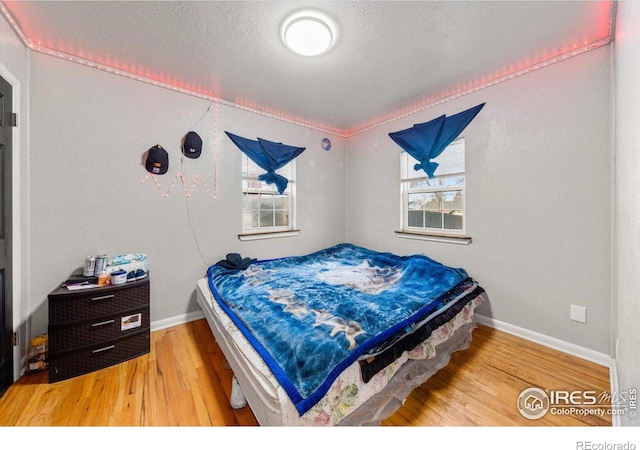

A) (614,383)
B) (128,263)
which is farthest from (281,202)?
(614,383)

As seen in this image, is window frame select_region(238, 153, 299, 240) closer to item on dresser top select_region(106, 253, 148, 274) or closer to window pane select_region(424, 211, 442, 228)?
item on dresser top select_region(106, 253, 148, 274)

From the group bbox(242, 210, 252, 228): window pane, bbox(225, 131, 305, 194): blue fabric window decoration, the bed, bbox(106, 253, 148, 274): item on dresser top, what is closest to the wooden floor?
the bed

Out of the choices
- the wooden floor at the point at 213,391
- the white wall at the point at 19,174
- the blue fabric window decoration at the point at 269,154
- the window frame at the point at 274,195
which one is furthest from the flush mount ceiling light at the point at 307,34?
the wooden floor at the point at 213,391

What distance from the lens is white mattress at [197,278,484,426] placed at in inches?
38.5

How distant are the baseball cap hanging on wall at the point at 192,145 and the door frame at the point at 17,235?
3.42 feet

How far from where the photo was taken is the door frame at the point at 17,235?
5.22ft

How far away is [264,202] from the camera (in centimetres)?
309

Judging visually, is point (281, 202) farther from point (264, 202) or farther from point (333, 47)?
point (333, 47)

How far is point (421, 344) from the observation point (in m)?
1.50

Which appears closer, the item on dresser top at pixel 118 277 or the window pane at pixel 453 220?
the item on dresser top at pixel 118 277

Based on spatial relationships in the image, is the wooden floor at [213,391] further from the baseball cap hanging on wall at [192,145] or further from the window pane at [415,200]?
the baseball cap hanging on wall at [192,145]

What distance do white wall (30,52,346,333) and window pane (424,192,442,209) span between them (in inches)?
79.1

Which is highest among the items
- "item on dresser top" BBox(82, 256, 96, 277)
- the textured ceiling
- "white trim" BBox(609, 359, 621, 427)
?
the textured ceiling

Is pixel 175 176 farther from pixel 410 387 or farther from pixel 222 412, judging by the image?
pixel 410 387
